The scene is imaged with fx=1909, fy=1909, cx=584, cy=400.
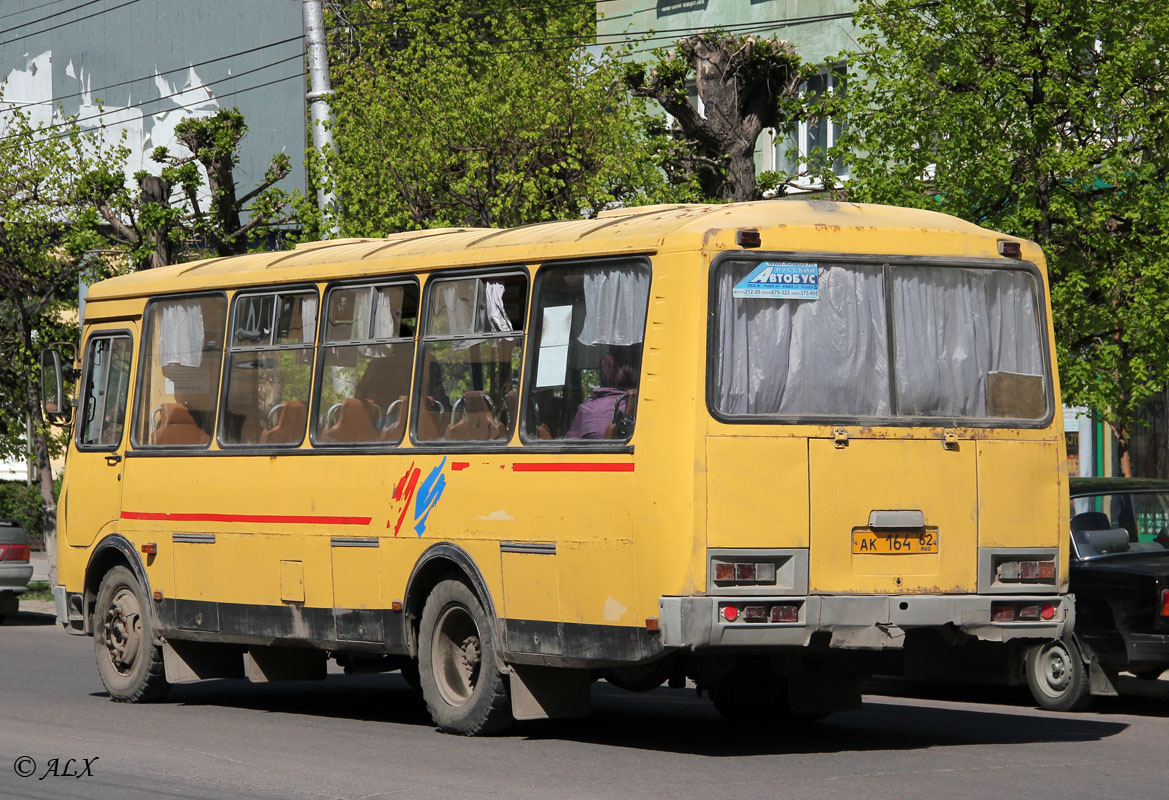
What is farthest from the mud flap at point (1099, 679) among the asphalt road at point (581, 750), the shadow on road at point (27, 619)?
the shadow on road at point (27, 619)

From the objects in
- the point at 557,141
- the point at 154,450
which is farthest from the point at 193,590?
the point at 557,141

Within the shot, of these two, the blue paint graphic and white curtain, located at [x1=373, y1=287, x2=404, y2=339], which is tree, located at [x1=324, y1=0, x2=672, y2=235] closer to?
white curtain, located at [x1=373, y1=287, x2=404, y2=339]

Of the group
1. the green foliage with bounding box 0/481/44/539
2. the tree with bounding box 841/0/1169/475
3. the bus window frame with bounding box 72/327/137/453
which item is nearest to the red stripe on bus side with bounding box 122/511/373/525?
the bus window frame with bounding box 72/327/137/453

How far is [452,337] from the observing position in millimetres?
11445

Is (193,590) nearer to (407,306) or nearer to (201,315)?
(201,315)

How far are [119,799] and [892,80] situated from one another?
1204 cm

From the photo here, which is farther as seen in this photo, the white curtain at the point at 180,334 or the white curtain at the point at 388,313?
the white curtain at the point at 180,334

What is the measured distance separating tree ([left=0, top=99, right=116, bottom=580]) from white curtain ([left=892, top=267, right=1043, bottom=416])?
17.1m

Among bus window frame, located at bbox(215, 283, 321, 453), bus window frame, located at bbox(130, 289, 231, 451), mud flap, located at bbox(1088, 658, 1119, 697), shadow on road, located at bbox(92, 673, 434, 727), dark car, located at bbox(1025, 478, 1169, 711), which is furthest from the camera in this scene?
bus window frame, located at bbox(130, 289, 231, 451)

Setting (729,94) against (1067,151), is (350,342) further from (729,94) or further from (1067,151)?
(729,94)

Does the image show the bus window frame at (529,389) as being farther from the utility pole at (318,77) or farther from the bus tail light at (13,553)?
the bus tail light at (13,553)

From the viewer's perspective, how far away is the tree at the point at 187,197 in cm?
2403

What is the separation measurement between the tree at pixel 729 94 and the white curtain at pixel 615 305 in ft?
30.2

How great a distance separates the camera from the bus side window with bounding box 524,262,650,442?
10188mm
